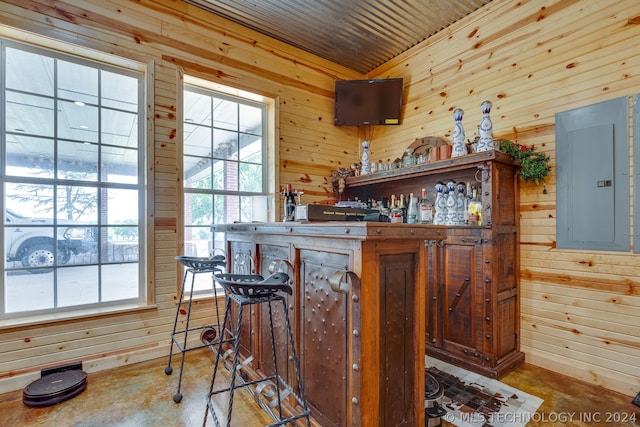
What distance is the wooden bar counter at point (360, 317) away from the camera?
1.28 m

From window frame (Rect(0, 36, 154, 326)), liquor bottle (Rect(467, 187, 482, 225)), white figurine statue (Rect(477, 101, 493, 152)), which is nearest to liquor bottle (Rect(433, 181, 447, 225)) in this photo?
liquor bottle (Rect(467, 187, 482, 225))

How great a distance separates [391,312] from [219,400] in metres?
1.45

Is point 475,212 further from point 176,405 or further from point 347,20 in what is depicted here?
point 176,405

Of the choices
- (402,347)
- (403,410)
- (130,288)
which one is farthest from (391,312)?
(130,288)

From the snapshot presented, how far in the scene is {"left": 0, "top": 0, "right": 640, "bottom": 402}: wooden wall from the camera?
88.4 inches

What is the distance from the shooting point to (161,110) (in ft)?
9.49

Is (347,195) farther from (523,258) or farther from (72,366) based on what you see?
(72,366)

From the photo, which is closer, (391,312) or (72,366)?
(391,312)

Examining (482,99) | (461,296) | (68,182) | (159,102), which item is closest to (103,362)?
(68,182)

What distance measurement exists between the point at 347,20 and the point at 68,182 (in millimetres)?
3137

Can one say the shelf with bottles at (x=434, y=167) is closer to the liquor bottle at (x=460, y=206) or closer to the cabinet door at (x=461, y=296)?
the liquor bottle at (x=460, y=206)

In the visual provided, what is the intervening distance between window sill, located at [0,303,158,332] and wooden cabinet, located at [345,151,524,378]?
268cm

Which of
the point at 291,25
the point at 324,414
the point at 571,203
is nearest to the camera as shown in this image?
the point at 324,414

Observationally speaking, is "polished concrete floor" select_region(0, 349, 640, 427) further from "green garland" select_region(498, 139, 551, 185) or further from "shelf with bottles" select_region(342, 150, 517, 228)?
"green garland" select_region(498, 139, 551, 185)
